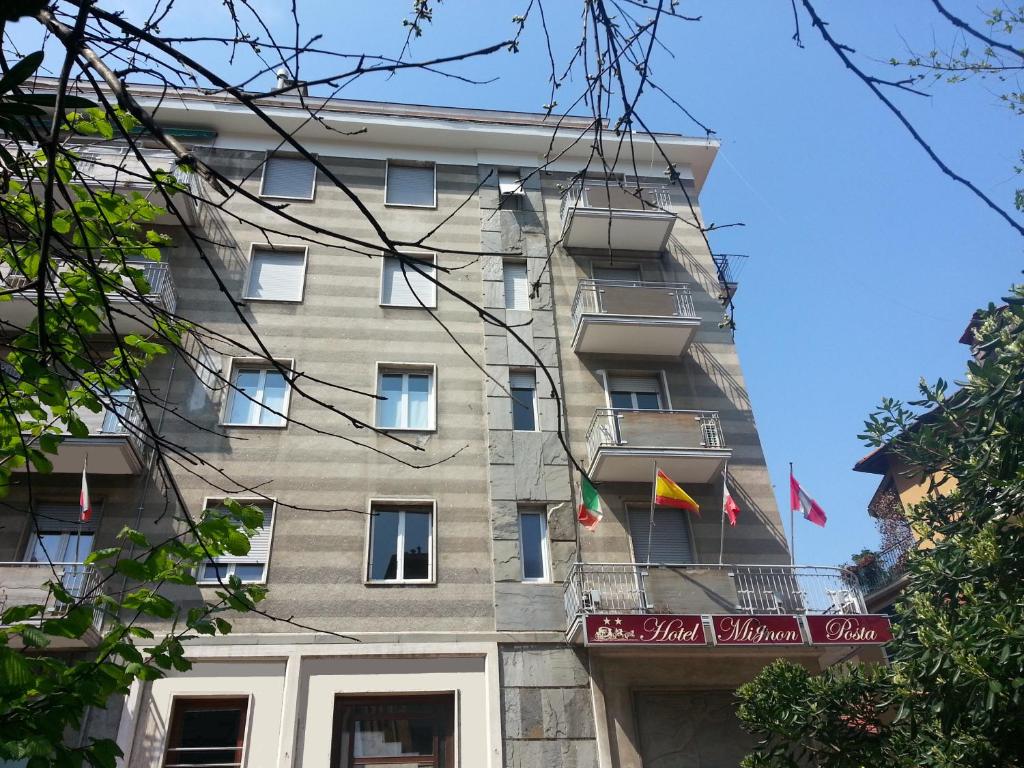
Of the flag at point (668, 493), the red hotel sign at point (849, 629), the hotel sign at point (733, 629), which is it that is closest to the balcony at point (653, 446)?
the flag at point (668, 493)

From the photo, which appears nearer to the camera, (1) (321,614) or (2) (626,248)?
(1) (321,614)

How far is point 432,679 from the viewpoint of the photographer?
11.1 meters

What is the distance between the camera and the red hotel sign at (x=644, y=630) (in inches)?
427

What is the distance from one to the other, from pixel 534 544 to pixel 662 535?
7.46ft

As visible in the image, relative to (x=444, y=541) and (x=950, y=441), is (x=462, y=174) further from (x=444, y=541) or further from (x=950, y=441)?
(x=950, y=441)

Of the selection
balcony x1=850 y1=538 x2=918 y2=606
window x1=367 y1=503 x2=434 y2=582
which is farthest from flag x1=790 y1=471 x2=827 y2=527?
balcony x1=850 y1=538 x2=918 y2=606

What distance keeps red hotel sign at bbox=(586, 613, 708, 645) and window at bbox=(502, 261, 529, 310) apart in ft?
22.2

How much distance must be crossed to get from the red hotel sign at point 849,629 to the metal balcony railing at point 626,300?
620cm

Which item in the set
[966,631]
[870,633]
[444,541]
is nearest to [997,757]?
[966,631]

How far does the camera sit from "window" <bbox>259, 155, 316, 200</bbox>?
53.3 ft

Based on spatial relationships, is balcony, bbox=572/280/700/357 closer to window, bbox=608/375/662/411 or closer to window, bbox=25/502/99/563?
window, bbox=608/375/662/411

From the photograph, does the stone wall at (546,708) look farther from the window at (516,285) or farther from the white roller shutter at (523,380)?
the window at (516,285)

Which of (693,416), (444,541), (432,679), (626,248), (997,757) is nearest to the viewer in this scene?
(997,757)

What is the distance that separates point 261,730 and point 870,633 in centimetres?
886
